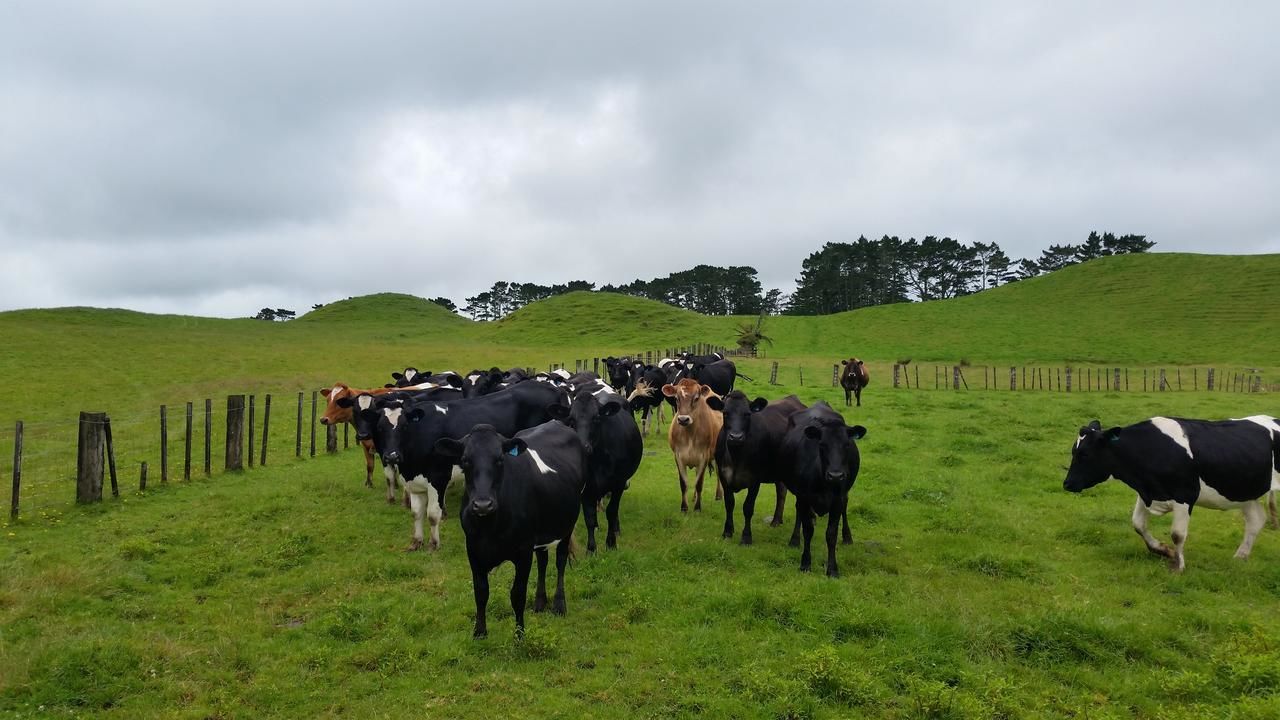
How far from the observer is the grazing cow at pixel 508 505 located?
6754 millimetres

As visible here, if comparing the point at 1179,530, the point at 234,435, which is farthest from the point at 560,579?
the point at 234,435

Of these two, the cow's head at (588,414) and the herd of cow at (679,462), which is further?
the cow's head at (588,414)

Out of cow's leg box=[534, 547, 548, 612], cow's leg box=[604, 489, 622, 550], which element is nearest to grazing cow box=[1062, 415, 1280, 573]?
cow's leg box=[604, 489, 622, 550]

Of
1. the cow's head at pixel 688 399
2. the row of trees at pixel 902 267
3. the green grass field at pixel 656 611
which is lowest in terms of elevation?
the green grass field at pixel 656 611

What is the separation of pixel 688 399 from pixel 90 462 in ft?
35.0

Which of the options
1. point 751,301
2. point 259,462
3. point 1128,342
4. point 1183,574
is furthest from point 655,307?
point 1183,574

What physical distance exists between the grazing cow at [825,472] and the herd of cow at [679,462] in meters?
0.02

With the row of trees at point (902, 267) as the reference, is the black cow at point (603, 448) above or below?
below

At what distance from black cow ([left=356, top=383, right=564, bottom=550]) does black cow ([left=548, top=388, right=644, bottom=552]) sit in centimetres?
106

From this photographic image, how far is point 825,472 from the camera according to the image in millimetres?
8766

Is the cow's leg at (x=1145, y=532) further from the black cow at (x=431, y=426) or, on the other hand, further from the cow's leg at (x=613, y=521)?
the black cow at (x=431, y=426)

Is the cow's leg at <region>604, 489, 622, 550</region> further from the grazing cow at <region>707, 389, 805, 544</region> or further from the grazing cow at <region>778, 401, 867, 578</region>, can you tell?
the grazing cow at <region>778, 401, 867, 578</region>

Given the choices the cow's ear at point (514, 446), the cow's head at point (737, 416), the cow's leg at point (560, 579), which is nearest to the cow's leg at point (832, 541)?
the cow's head at point (737, 416)

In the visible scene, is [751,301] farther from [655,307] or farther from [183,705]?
[183,705]
